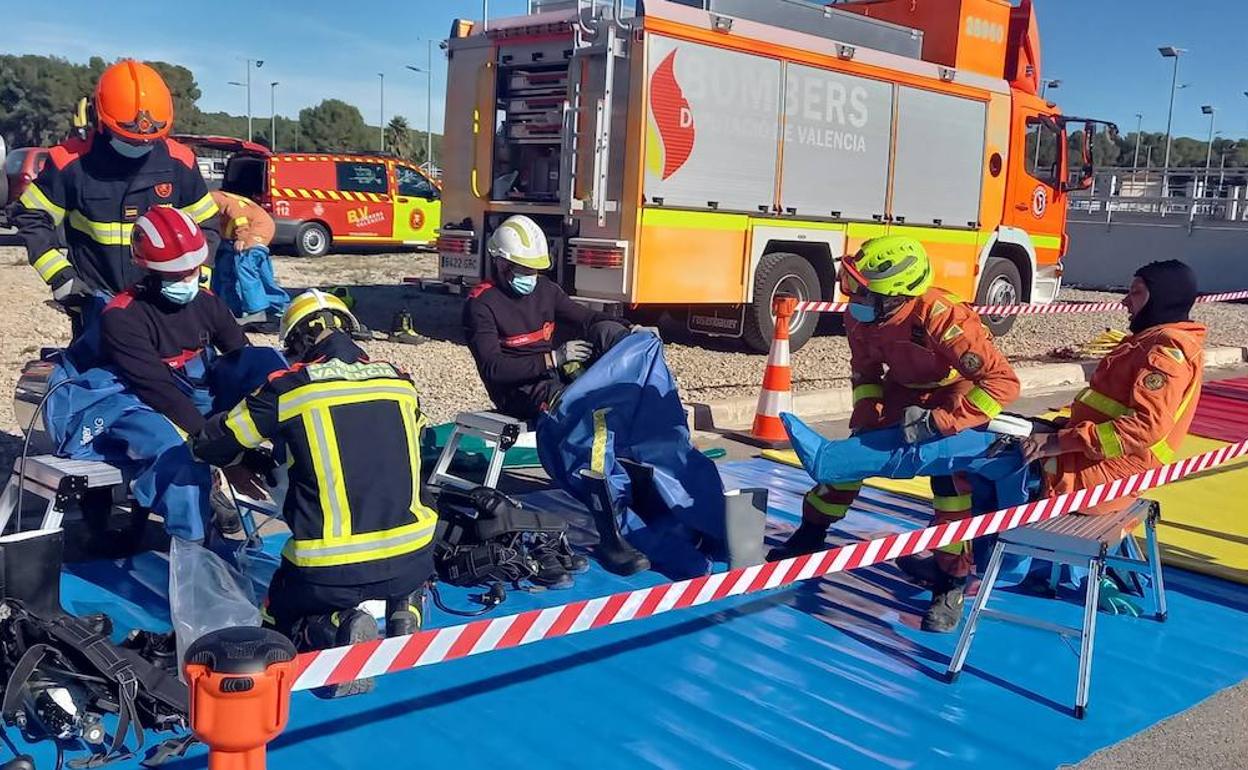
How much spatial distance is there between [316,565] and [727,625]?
1.74 m

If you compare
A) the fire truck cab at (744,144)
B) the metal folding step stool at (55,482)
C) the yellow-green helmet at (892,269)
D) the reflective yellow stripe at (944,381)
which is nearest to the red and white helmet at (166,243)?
the metal folding step stool at (55,482)

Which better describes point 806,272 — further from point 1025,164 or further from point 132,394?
point 132,394

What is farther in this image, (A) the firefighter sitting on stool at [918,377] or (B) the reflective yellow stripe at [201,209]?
(B) the reflective yellow stripe at [201,209]

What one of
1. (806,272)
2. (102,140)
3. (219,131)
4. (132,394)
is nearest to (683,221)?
(806,272)

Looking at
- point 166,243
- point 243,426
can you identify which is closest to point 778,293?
point 166,243

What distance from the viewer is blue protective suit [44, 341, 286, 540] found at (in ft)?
13.8

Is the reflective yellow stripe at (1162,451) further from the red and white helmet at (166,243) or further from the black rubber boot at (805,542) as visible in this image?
the red and white helmet at (166,243)

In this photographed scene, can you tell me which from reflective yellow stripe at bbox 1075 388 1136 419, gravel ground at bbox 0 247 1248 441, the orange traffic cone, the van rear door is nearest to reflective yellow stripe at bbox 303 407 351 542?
reflective yellow stripe at bbox 1075 388 1136 419

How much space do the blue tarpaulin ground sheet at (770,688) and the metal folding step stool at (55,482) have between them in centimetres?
46

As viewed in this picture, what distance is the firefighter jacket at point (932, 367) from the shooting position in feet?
14.8

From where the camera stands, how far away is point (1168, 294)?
454 cm

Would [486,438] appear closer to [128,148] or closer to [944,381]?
[944,381]

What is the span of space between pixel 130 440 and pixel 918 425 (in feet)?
10.5

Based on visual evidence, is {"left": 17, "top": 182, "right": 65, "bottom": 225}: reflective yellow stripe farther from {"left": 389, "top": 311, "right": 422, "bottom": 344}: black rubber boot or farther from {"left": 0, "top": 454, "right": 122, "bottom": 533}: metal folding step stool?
{"left": 389, "top": 311, "right": 422, "bottom": 344}: black rubber boot
